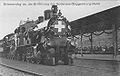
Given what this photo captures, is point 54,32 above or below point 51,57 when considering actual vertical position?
above

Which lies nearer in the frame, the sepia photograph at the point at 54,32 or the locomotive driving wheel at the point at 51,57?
the sepia photograph at the point at 54,32

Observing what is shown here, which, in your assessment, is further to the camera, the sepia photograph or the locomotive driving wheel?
the locomotive driving wheel

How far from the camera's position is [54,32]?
389 cm

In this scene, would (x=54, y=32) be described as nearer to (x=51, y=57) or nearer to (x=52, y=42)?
(x=52, y=42)

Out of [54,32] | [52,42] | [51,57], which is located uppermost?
[54,32]

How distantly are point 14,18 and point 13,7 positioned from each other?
0.22m

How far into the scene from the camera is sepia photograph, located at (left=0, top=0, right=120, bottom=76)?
3.13 metres

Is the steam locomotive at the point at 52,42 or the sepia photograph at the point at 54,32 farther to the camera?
the steam locomotive at the point at 52,42

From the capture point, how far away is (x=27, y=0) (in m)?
3.09

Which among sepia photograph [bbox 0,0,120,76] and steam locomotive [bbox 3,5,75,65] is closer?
sepia photograph [bbox 0,0,120,76]

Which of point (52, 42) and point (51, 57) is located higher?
point (52, 42)

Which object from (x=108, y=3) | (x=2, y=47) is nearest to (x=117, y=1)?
(x=108, y=3)

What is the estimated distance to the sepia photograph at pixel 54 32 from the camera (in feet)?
10.3

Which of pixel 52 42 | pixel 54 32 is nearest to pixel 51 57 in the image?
pixel 52 42
